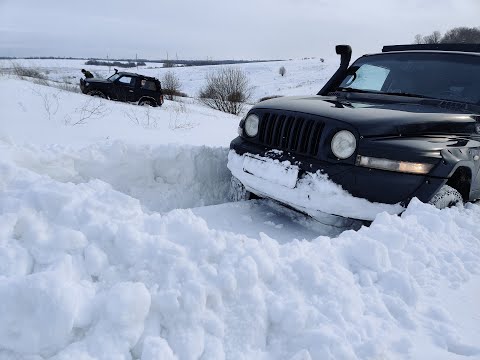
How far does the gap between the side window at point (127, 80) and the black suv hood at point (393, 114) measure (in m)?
13.2

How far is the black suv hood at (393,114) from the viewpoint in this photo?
9.72ft

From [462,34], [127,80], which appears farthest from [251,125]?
[462,34]

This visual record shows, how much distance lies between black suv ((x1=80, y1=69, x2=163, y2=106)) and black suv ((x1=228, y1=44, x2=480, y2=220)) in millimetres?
12621

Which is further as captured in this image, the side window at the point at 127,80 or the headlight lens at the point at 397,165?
the side window at the point at 127,80

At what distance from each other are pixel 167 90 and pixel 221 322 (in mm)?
21978

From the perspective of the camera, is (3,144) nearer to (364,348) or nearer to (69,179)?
(69,179)

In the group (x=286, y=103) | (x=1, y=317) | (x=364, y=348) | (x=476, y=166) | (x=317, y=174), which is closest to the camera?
(x=1, y=317)

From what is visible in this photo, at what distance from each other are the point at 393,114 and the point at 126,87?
1415cm

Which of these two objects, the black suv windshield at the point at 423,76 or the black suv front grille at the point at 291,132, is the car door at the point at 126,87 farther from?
the black suv front grille at the point at 291,132

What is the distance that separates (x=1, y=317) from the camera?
4.68ft

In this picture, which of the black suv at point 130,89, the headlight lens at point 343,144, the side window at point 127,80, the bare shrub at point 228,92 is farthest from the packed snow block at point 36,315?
the side window at point 127,80

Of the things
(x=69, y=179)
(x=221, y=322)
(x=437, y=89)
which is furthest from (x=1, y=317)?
(x=437, y=89)

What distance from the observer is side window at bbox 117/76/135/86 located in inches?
616

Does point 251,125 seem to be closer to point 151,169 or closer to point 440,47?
point 151,169
